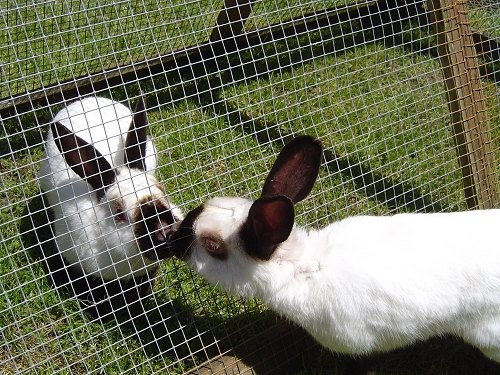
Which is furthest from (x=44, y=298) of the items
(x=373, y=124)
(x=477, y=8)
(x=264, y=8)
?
(x=477, y=8)

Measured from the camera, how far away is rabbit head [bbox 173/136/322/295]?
7.28 feet

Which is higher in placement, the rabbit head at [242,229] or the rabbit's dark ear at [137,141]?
the rabbit's dark ear at [137,141]

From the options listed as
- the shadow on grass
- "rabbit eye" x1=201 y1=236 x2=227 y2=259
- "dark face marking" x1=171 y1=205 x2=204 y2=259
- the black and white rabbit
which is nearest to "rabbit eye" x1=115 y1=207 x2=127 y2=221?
the black and white rabbit

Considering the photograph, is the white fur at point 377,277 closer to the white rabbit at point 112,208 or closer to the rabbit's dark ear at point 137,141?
the white rabbit at point 112,208

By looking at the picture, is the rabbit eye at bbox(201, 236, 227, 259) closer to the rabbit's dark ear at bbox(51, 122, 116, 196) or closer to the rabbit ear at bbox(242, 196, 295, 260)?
the rabbit ear at bbox(242, 196, 295, 260)

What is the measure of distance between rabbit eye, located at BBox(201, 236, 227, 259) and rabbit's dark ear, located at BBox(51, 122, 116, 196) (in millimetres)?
610

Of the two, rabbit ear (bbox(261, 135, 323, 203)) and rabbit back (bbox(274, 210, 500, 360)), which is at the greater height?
rabbit ear (bbox(261, 135, 323, 203))

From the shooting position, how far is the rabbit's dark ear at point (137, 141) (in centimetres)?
293

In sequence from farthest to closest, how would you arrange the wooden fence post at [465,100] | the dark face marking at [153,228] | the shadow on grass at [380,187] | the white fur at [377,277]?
the shadow on grass at [380,187] < the wooden fence post at [465,100] < the dark face marking at [153,228] < the white fur at [377,277]

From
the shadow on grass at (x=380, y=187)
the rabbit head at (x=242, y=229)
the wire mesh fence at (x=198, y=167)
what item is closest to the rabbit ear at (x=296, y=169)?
the rabbit head at (x=242, y=229)

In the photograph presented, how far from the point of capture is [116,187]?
286 cm

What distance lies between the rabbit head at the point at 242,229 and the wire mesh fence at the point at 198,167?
0.27 metres

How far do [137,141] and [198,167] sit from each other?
44 cm

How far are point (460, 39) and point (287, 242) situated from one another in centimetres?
160
